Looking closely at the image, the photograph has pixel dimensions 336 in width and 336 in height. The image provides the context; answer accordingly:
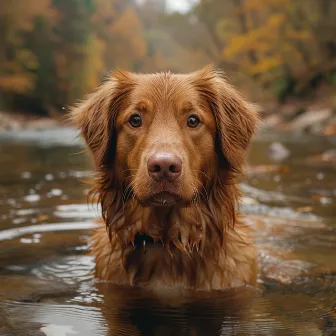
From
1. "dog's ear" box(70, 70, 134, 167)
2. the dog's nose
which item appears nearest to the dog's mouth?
the dog's nose

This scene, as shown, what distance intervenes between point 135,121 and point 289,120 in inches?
1209

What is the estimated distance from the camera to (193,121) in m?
4.33

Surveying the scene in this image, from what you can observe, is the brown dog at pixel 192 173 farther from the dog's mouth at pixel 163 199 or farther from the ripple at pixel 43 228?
the ripple at pixel 43 228

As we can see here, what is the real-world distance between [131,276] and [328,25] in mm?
33451

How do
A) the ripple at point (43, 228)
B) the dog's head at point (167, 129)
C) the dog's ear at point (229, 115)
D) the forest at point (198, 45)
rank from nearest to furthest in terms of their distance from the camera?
the dog's head at point (167, 129) < the dog's ear at point (229, 115) < the ripple at point (43, 228) < the forest at point (198, 45)

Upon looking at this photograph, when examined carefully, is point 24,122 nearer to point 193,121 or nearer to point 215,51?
point 215,51

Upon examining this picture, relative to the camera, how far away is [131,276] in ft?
14.4

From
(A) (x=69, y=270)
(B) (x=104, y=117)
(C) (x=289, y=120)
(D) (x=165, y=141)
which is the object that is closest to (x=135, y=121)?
(B) (x=104, y=117)

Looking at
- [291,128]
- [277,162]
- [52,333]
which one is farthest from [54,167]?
[291,128]

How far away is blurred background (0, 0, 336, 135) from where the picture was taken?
118ft

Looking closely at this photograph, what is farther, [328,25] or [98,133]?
[328,25]

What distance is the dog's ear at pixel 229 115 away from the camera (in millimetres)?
4516

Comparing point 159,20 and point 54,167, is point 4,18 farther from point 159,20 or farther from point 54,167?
point 54,167

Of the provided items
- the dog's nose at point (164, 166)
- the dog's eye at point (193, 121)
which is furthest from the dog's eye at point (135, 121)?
the dog's nose at point (164, 166)
